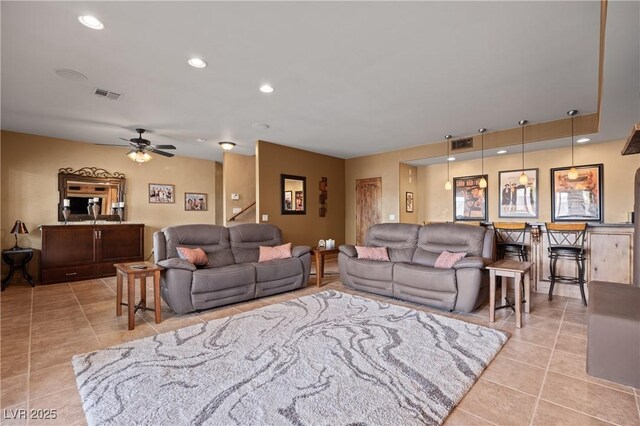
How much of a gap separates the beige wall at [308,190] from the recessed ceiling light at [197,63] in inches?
119

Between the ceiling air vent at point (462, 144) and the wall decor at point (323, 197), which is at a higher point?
the ceiling air vent at point (462, 144)

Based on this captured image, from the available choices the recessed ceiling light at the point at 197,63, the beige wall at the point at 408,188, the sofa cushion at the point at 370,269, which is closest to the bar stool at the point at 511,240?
the sofa cushion at the point at 370,269

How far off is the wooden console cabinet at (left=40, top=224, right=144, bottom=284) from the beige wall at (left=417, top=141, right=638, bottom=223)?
6914mm

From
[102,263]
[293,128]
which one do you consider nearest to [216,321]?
[293,128]

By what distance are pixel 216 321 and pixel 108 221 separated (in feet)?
15.0

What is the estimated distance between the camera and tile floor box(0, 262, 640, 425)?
1.78 metres

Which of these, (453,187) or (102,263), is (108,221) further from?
(453,187)

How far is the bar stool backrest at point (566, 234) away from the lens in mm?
3891

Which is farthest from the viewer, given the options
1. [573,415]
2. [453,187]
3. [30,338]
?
[453,187]

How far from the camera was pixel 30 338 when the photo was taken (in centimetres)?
286

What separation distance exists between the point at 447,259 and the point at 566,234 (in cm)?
190

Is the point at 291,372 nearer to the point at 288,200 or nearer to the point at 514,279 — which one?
the point at 514,279

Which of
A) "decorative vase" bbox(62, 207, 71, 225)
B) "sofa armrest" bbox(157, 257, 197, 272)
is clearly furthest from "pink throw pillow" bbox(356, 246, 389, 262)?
"decorative vase" bbox(62, 207, 71, 225)

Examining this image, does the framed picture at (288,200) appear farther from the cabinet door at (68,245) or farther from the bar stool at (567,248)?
the bar stool at (567,248)
